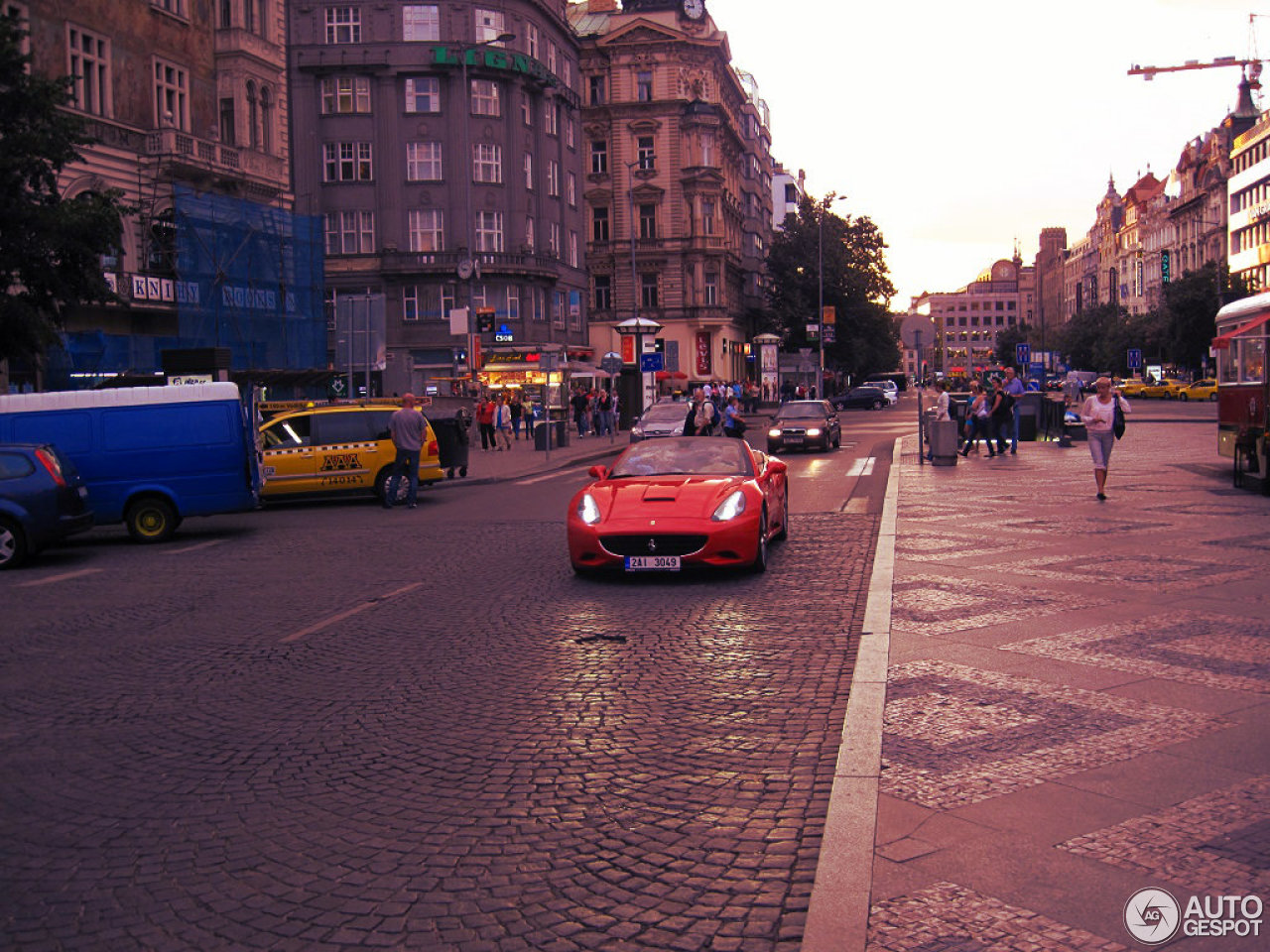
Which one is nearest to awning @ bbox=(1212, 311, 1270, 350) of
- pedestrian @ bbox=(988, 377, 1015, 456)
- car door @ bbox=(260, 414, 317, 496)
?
pedestrian @ bbox=(988, 377, 1015, 456)

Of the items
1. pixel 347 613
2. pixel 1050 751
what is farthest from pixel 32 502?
pixel 1050 751

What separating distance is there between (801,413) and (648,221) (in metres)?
44.8

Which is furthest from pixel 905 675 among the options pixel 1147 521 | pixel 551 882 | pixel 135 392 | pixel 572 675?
pixel 135 392

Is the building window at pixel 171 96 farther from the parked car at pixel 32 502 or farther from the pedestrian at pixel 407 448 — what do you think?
the parked car at pixel 32 502

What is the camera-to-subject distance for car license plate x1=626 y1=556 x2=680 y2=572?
428 inches

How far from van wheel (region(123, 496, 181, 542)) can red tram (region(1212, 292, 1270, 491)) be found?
15618 millimetres

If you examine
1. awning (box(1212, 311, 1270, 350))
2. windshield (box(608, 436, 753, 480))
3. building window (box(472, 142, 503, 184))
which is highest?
building window (box(472, 142, 503, 184))

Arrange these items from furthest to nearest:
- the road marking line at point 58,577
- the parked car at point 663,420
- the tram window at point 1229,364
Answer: the parked car at point 663,420 < the tram window at point 1229,364 < the road marking line at point 58,577

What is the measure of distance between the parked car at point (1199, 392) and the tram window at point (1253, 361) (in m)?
57.7

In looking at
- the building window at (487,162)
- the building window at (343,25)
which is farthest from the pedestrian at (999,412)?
the building window at (343,25)

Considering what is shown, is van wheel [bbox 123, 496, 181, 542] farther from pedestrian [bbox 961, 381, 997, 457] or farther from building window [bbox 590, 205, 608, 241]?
building window [bbox 590, 205, 608, 241]

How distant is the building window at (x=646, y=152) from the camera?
251 feet

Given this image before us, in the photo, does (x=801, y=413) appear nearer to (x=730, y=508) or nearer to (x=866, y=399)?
(x=730, y=508)

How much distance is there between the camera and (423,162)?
187 ft
